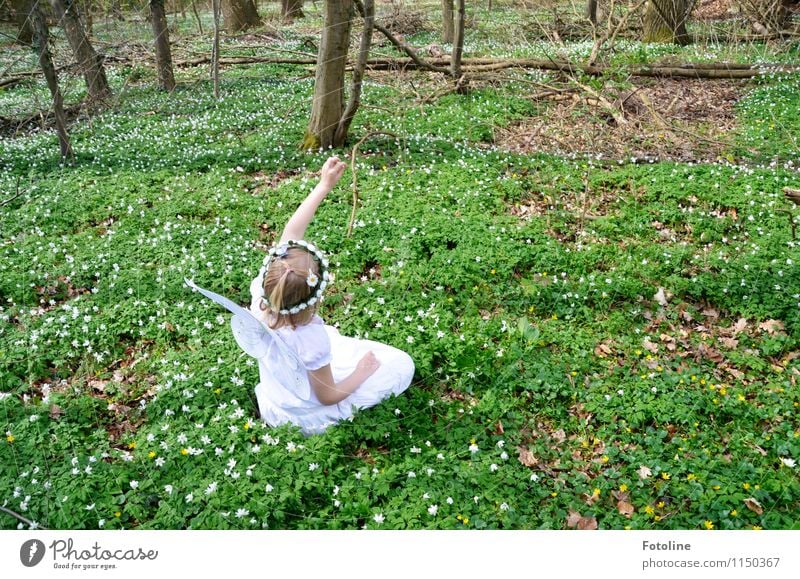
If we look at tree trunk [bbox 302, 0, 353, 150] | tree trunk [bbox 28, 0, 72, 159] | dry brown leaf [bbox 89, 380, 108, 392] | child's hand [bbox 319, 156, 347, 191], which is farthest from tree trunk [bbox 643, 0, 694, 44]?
dry brown leaf [bbox 89, 380, 108, 392]

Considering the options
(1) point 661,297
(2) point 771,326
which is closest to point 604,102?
(1) point 661,297

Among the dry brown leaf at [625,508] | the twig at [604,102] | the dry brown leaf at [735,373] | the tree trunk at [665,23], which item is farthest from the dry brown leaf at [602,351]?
the tree trunk at [665,23]

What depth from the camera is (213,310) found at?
553cm

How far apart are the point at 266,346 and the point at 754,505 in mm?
3323

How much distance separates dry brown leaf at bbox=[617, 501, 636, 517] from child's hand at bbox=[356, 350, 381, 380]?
1.94 meters

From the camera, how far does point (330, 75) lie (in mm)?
8492

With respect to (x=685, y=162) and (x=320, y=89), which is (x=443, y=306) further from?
(x=685, y=162)

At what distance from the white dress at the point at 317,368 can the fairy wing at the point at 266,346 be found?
0.05 meters

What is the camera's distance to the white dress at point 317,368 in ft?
12.2

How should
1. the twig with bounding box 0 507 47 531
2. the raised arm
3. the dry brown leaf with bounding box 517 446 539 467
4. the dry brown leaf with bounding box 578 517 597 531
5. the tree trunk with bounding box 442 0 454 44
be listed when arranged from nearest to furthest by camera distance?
the twig with bounding box 0 507 47 531 → the dry brown leaf with bounding box 578 517 597 531 → the dry brown leaf with bounding box 517 446 539 467 → the raised arm → the tree trunk with bounding box 442 0 454 44

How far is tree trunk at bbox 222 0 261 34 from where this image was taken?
20797 mm

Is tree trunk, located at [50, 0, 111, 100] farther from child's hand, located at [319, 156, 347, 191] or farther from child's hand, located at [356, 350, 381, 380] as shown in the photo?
child's hand, located at [356, 350, 381, 380]

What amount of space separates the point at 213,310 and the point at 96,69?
29.5 ft

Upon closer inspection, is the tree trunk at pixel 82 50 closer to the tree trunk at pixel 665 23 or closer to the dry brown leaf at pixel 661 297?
the dry brown leaf at pixel 661 297
